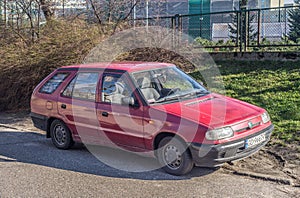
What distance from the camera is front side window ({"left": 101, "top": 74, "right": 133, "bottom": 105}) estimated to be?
6660 mm

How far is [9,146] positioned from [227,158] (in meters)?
4.59

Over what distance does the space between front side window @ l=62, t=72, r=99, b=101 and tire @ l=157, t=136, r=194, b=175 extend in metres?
1.68

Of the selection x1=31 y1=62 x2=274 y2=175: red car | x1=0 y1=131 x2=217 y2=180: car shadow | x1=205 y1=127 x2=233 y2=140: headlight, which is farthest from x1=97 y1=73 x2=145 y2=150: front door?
x1=205 y1=127 x2=233 y2=140: headlight

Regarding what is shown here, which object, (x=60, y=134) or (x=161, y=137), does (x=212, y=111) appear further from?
(x=60, y=134)

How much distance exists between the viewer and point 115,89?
6.88 metres

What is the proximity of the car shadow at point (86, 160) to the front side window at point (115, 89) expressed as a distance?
103 centimetres

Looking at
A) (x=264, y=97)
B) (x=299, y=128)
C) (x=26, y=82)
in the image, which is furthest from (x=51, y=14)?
(x=299, y=128)

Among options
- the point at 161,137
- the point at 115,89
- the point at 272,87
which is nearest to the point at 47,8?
the point at 272,87

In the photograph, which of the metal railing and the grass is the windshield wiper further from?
the metal railing

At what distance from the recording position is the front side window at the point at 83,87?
7188 millimetres

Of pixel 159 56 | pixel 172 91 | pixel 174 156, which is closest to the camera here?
pixel 174 156

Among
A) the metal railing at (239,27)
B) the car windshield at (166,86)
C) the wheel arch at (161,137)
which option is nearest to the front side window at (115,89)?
the car windshield at (166,86)

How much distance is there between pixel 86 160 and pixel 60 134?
1.09 meters

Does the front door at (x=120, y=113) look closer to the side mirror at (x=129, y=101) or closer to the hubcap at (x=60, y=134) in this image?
the side mirror at (x=129, y=101)
